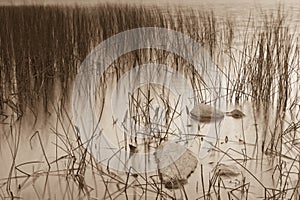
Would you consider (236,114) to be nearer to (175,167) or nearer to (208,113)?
(208,113)

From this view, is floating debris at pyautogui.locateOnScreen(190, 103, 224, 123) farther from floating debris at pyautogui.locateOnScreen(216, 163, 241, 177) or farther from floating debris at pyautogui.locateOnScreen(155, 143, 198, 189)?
floating debris at pyautogui.locateOnScreen(216, 163, 241, 177)

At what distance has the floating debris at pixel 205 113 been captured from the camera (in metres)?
2.01

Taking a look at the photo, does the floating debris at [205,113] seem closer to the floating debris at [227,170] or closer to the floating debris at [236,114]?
the floating debris at [236,114]

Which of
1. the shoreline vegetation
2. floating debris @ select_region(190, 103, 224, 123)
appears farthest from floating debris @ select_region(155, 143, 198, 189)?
floating debris @ select_region(190, 103, 224, 123)

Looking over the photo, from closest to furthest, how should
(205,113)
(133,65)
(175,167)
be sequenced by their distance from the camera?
(175,167) < (205,113) < (133,65)

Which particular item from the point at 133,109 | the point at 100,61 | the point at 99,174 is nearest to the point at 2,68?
the point at 100,61

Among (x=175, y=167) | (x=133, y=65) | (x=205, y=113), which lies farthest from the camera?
(x=133, y=65)

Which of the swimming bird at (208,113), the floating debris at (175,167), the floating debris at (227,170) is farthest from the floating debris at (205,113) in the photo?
the floating debris at (227,170)

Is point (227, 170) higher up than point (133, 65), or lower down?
lower down

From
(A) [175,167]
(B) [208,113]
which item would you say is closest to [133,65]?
(B) [208,113]

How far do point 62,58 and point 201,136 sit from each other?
1.23 metres

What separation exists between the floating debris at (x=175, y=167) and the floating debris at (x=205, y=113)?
0.28 meters

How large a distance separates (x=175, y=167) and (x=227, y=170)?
172 millimetres

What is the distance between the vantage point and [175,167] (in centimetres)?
154
